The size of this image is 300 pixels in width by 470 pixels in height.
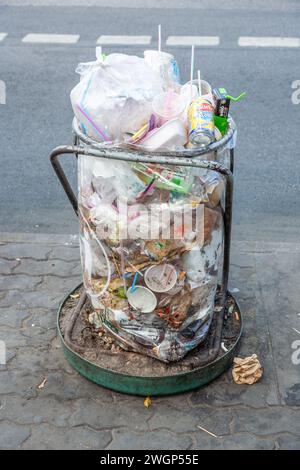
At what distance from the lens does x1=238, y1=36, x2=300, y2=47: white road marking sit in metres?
8.09

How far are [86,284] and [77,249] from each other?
1055mm

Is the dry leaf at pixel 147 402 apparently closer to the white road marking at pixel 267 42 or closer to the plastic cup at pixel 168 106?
the plastic cup at pixel 168 106

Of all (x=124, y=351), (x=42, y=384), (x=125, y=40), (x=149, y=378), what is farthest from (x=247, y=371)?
(x=125, y=40)

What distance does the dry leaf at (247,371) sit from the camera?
11.1 feet

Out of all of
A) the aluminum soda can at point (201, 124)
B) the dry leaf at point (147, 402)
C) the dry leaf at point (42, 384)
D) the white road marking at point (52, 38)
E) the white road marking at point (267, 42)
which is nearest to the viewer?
the aluminum soda can at point (201, 124)

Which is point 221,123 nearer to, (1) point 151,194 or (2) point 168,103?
(2) point 168,103

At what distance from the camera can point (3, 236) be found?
4648 mm

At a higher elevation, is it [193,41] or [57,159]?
[57,159]

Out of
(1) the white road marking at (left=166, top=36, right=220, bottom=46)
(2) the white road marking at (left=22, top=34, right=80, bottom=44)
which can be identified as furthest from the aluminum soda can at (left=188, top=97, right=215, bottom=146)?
(2) the white road marking at (left=22, top=34, right=80, bottom=44)

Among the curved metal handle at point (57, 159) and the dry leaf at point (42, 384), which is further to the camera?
the dry leaf at point (42, 384)

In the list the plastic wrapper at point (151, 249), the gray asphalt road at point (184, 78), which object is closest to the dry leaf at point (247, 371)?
the plastic wrapper at point (151, 249)

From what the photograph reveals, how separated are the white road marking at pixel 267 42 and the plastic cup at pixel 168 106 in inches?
208

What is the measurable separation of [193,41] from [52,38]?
175cm

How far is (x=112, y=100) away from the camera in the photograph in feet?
9.84
